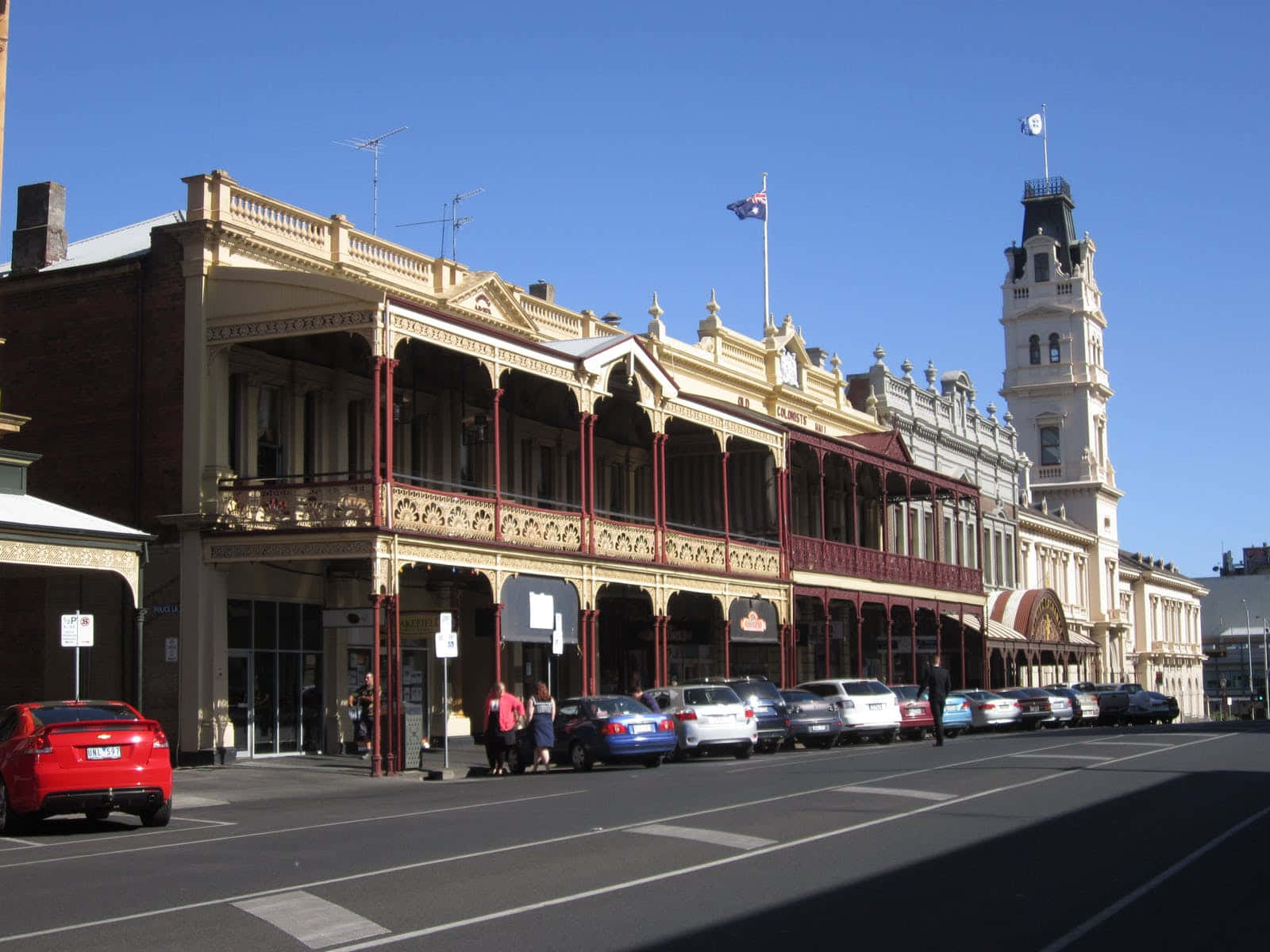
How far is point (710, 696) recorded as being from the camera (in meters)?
28.5

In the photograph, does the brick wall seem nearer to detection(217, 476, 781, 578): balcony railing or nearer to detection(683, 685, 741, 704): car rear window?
detection(217, 476, 781, 578): balcony railing

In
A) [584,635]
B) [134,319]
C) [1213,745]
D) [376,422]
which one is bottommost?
[1213,745]

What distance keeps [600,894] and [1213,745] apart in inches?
800

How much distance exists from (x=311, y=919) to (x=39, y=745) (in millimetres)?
7218

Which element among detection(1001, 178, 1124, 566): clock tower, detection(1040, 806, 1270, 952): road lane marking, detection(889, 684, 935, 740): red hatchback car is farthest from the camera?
detection(1001, 178, 1124, 566): clock tower

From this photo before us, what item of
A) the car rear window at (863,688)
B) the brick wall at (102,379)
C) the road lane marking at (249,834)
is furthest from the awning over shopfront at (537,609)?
the road lane marking at (249,834)

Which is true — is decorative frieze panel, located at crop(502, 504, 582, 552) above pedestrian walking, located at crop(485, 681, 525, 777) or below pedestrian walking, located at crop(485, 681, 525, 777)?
above

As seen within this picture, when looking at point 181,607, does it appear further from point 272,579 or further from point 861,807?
point 861,807

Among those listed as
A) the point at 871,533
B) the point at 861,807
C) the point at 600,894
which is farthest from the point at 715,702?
the point at 871,533

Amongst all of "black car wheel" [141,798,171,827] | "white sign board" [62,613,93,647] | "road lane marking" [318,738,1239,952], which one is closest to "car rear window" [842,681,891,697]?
"road lane marking" [318,738,1239,952]

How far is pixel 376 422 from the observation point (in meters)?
25.3

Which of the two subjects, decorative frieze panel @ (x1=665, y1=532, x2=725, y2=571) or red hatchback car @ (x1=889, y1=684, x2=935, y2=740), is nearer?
decorative frieze panel @ (x1=665, y1=532, x2=725, y2=571)

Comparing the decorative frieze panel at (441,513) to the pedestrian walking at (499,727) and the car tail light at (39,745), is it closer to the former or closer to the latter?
the pedestrian walking at (499,727)

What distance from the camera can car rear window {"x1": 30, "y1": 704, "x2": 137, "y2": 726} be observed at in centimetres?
1675
